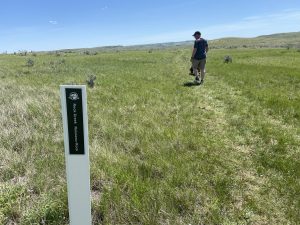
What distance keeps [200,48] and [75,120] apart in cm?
1388

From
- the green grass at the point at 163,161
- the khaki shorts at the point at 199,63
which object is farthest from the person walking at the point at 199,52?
the green grass at the point at 163,161

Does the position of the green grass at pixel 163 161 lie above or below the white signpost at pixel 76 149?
below

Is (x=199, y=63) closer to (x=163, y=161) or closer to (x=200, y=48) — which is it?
(x=200, y=48)

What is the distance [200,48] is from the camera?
16.2 m

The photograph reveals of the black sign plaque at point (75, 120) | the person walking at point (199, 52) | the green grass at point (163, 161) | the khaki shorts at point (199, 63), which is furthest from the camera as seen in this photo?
the khaki shorts at point (199, 63)

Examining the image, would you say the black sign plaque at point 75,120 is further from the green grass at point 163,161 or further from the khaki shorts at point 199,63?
the khaki shorts at point 199,63

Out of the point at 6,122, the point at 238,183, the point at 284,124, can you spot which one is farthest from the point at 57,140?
the point at 284,124

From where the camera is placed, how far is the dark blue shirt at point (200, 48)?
53.0ft

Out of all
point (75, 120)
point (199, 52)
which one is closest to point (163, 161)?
point (75, 120)

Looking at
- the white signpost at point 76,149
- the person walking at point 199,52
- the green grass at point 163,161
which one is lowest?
the green grass at point 163,161

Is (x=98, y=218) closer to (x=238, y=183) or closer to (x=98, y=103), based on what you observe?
(x=238, y=183)

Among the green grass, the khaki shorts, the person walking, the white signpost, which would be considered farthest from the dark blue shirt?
the white signpost

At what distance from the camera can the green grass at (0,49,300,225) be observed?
438cm

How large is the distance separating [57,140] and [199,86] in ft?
32.0
